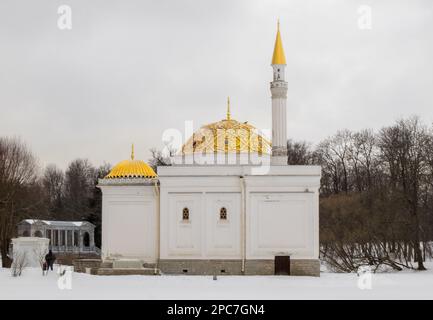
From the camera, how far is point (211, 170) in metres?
39.0

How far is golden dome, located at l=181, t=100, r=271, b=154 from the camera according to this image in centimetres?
4153

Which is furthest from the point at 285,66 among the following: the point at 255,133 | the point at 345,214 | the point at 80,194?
the point at 80,194

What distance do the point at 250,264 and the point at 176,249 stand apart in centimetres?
331

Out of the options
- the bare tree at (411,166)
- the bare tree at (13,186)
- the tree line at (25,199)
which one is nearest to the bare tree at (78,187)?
the tree line at (25,199)

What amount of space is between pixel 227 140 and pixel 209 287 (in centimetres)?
1148

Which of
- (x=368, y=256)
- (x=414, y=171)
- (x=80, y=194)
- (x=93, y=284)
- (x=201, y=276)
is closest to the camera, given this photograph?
(x=93, y=284)

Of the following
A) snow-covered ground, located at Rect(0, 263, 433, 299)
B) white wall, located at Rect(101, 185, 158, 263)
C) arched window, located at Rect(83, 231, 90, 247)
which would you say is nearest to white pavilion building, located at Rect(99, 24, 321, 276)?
white wall, located at Rect(101, 185, 158, 263)

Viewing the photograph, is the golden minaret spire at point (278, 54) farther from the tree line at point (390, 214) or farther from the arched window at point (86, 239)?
the arched window at point (86, 239)

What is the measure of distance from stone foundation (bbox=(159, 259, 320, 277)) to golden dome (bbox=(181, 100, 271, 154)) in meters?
5.72

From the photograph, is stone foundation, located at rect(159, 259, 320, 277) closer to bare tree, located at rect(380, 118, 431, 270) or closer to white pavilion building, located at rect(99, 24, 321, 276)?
white pavilion building, located at rect(99, 24, 321, 276)

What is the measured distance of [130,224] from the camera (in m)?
39.6

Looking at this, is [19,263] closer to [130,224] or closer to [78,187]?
[130,224]

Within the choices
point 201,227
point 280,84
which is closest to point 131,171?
point 201,227
